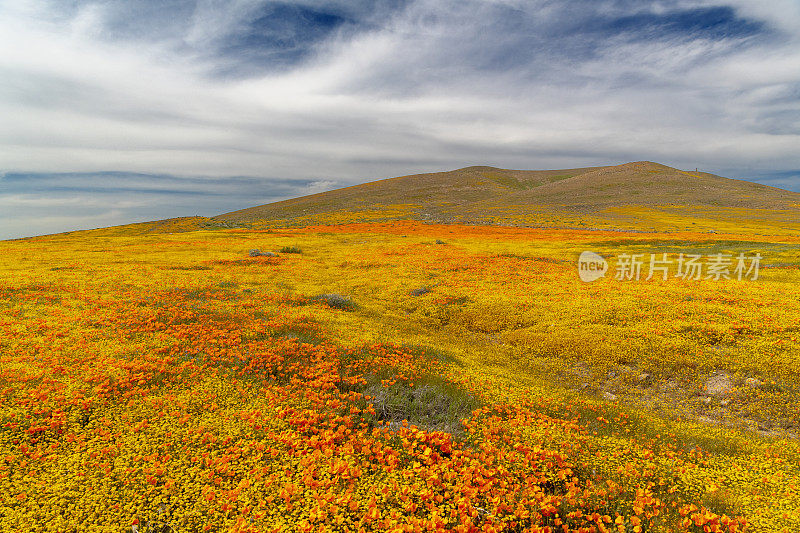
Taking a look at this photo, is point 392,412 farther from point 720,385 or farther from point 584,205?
point 584,205

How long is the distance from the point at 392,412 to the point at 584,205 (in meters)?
141

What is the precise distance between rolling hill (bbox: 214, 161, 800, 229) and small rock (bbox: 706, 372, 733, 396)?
82.6 m

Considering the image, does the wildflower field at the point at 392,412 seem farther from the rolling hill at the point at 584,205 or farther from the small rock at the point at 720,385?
the rolling hill at the point at 584,205

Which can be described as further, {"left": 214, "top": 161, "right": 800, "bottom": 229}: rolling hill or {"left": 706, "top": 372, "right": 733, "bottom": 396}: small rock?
{"left": 214, "top": 161, "right": 800, "bottom": 229}: rolling hill

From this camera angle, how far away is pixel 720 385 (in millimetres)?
12891

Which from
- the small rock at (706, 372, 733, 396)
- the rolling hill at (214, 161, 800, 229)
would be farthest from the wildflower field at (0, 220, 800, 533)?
the rolling hill at (214, 161, 800, 229)

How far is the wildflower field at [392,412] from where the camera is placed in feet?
22.8

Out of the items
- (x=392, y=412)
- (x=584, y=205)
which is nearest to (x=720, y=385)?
(x=392, y=412)

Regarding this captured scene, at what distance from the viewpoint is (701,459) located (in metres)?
8.95

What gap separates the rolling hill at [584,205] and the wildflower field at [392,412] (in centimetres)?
A: 8119

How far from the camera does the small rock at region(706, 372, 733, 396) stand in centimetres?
1252

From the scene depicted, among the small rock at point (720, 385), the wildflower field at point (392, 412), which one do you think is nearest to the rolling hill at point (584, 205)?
the wildflower field at point (392, 412)

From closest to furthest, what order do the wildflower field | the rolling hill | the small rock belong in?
the wildflower field, the small rock, the rolling hill

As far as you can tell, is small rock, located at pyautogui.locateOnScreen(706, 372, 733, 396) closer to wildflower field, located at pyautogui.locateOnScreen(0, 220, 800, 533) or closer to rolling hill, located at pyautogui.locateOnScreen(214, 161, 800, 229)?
wildflower field, located at pyautogui.locateOnScreen(0, 220, 800, 533)
